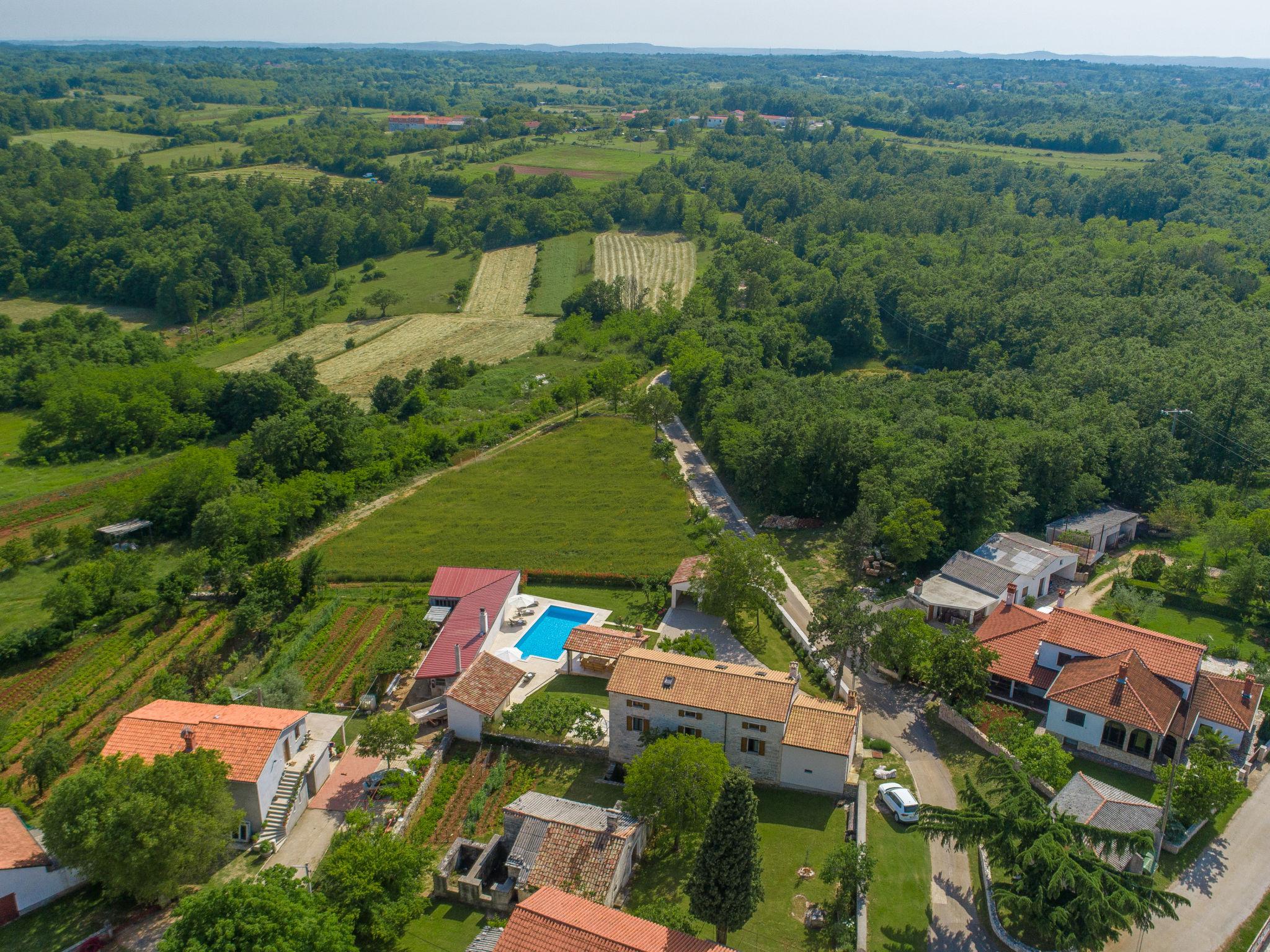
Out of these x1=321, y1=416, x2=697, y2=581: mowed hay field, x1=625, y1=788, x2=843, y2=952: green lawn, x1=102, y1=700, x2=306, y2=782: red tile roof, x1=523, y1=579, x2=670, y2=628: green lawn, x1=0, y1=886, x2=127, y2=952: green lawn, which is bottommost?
x1=321, y1=416, x2=697, y2=581: mowed hay field

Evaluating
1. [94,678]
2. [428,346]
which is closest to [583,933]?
[94,678]

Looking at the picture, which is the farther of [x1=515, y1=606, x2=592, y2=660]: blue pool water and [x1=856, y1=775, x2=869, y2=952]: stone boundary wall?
[x1=515, y1=606, x2=592, y2=660]: blue pool water

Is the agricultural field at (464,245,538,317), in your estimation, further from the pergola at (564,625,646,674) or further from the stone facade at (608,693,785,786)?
the stone facade at (608,693,785,786)

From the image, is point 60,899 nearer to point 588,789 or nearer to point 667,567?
point 588,789

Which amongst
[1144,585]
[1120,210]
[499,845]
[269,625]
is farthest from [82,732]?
[1120,210]

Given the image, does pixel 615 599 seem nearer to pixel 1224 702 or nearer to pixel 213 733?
pixel 213 733

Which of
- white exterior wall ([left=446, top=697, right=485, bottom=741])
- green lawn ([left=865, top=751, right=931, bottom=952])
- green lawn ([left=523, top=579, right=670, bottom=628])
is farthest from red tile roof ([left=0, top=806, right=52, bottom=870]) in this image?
green lawn ([left=865, top=751, right=931, bottom=952])

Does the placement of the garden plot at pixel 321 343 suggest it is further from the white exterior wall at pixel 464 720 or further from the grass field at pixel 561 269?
the white exterior wall at pixel 464 720
